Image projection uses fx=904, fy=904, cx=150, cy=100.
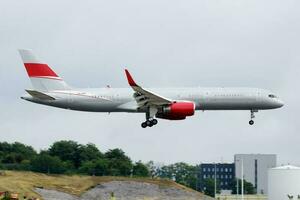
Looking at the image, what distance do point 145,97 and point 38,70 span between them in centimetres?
1412

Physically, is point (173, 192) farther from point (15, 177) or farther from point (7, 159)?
point (7, 159)

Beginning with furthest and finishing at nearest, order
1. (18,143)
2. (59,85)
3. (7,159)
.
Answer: (18,143), (7,159), (59,85)

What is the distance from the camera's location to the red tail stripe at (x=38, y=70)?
10136 cm

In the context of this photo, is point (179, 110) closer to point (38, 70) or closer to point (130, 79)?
point (130, 79)

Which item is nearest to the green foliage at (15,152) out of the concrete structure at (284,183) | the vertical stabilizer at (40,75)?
the vertical stabilizer at (40,75)

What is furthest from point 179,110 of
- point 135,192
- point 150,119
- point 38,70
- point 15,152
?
point 15,152

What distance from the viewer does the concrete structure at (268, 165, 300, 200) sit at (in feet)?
429

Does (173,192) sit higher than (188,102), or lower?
lower

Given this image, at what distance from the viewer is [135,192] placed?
97.2 metres

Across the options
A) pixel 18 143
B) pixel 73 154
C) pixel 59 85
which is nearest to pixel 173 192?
pixel 59 85

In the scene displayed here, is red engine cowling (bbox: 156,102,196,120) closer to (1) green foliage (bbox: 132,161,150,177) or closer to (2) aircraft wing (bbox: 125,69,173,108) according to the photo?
(2) aircraft wing (bbox: 125,69,173,108)

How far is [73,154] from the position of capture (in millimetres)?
129125

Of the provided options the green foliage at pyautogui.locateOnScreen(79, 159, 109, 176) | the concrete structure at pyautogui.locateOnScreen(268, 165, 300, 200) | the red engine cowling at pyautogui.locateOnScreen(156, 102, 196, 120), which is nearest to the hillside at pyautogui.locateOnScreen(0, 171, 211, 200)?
the red engine cowling at pyautogui.locateOnScreen(156, 102, 196, 120)

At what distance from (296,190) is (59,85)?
46160mm
